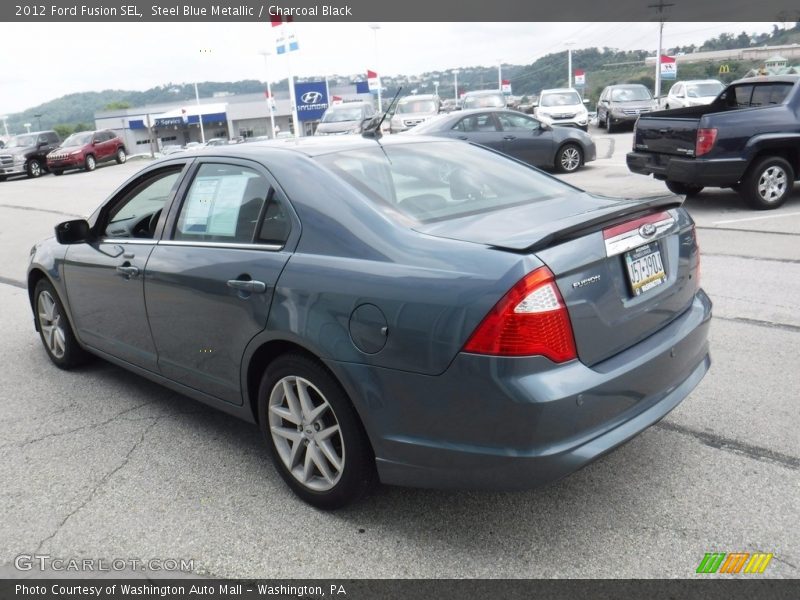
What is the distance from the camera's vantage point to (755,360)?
15.1 feet

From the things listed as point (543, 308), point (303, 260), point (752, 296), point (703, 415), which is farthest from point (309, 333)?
point (752, 296)

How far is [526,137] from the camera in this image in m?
15.5

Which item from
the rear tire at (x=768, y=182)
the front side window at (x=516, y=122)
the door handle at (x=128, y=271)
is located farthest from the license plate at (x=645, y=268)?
the front side window at (x=516, y=122)

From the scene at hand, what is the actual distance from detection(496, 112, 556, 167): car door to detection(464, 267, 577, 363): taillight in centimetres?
1336

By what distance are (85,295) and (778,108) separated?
356 inches

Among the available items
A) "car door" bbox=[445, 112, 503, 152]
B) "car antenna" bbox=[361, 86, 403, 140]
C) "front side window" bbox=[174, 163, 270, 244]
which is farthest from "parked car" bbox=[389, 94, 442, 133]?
"front side window" bbox=[174, 163, 270, 244]

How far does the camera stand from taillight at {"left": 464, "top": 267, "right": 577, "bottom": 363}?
250cm

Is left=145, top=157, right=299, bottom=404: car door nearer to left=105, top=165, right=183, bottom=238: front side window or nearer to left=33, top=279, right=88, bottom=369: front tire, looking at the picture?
left=105, top=165, right=183, bottom=238: front side window

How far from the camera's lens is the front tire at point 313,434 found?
296 cm

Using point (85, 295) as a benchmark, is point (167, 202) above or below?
above

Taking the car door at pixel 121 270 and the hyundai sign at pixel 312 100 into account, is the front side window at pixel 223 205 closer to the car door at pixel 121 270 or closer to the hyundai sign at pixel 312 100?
the car door at pixel 121 270

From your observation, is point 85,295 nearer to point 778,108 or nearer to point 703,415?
point 703,415

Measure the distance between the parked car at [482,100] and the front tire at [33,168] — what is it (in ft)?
62.6

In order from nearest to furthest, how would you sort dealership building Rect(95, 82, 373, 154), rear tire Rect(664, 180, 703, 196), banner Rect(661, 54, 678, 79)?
rear tire Rect(664, 180, 703, 196) → banner Rect(661, 54, 678, 79) → dealership building Rect(95, 82, 373, 154)
